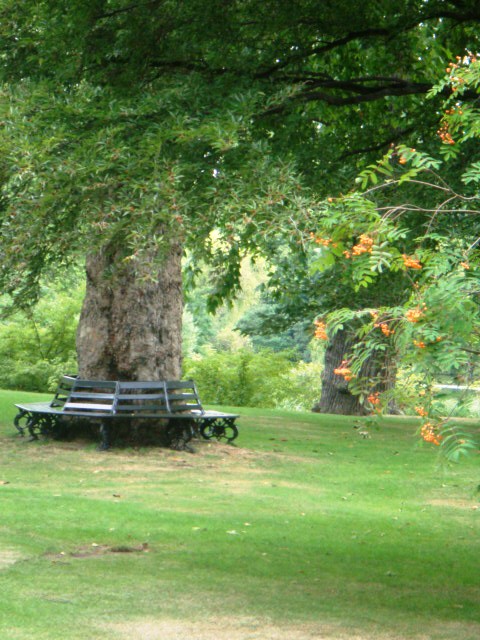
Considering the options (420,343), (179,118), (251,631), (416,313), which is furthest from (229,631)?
(179,118)

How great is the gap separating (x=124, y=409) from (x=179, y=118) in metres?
6.22

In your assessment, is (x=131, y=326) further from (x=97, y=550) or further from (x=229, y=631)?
(x=229, y=631)

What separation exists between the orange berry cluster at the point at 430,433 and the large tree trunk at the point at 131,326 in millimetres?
8921

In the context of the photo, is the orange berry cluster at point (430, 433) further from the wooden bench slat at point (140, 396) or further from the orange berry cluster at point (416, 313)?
the wooden bench slat at point (140, 396)

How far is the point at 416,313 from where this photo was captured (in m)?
4.73

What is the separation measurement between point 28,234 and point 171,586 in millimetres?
2816

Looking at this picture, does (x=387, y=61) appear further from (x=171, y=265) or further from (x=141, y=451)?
(x=141, y=451)

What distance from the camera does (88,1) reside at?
8672mm

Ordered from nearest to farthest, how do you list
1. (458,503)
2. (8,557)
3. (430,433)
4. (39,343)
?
(430,433)
(8,557)
(458,503)
(39,343)

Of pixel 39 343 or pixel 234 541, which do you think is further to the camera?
pixel 39 343

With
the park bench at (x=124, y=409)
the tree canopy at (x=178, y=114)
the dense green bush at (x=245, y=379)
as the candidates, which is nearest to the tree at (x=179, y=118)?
the tree canopy at (x=178, y=114)

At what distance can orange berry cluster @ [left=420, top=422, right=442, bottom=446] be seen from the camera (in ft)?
15.7

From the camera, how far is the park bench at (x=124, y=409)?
13.1m

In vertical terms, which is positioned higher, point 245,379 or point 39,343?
point 39,343
